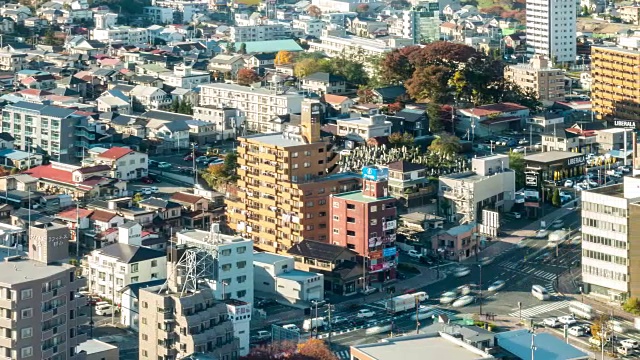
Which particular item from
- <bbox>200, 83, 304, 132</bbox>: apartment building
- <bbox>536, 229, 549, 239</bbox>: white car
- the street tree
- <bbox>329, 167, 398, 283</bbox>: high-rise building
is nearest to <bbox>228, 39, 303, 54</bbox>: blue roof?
the street tree

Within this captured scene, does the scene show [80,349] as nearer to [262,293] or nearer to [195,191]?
[262,293]

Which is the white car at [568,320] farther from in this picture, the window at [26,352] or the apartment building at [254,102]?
the apartment building at [254,102]

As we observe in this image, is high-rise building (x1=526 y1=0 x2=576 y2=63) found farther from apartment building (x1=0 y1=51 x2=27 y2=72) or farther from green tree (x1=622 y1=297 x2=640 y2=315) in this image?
green tree (x1=622 y1=297 x2=640 y2=315)

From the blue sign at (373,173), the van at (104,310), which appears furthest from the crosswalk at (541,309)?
the van at (104,310)

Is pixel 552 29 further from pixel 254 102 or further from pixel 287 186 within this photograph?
pixel 287 186

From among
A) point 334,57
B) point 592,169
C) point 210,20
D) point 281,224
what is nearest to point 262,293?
point 281,224
